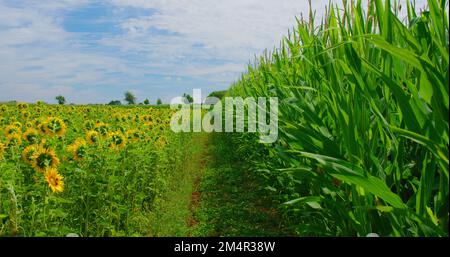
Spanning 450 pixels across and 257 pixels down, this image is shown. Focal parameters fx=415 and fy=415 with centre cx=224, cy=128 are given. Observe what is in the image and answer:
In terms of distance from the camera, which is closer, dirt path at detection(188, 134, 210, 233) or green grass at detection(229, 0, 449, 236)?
green grass at detection(229, 0, 449, 236)

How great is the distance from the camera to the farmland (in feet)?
4.72

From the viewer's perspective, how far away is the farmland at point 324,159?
1438 mm

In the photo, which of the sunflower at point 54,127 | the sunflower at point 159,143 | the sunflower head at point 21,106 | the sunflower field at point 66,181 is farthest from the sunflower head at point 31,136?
the sunflower head at point 21,106

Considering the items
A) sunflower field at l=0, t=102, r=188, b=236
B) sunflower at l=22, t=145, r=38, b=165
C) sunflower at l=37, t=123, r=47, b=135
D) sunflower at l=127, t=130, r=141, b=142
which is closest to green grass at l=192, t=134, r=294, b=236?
sunflower field at l=0, t=102, r=188, b=236

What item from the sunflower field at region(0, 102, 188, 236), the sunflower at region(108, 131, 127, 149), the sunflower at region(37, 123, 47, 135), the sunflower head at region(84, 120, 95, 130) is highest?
the sunflower head at region(84, 120, 95, 130)

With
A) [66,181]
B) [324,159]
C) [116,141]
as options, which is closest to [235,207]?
[116,141]

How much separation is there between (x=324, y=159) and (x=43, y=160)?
212 centimetres

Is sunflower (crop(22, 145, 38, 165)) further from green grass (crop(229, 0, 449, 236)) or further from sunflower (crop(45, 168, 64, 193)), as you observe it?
green grass (crop(229, 0, 449, 236))

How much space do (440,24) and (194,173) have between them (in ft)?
20.6

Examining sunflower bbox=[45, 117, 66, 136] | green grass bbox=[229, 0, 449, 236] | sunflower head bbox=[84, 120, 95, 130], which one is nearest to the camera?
green grass bbox=[229, 0, 449, 236]

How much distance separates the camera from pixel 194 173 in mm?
7473

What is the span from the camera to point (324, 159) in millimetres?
1562

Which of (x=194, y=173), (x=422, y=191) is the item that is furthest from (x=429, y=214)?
(x=194, y=173)
